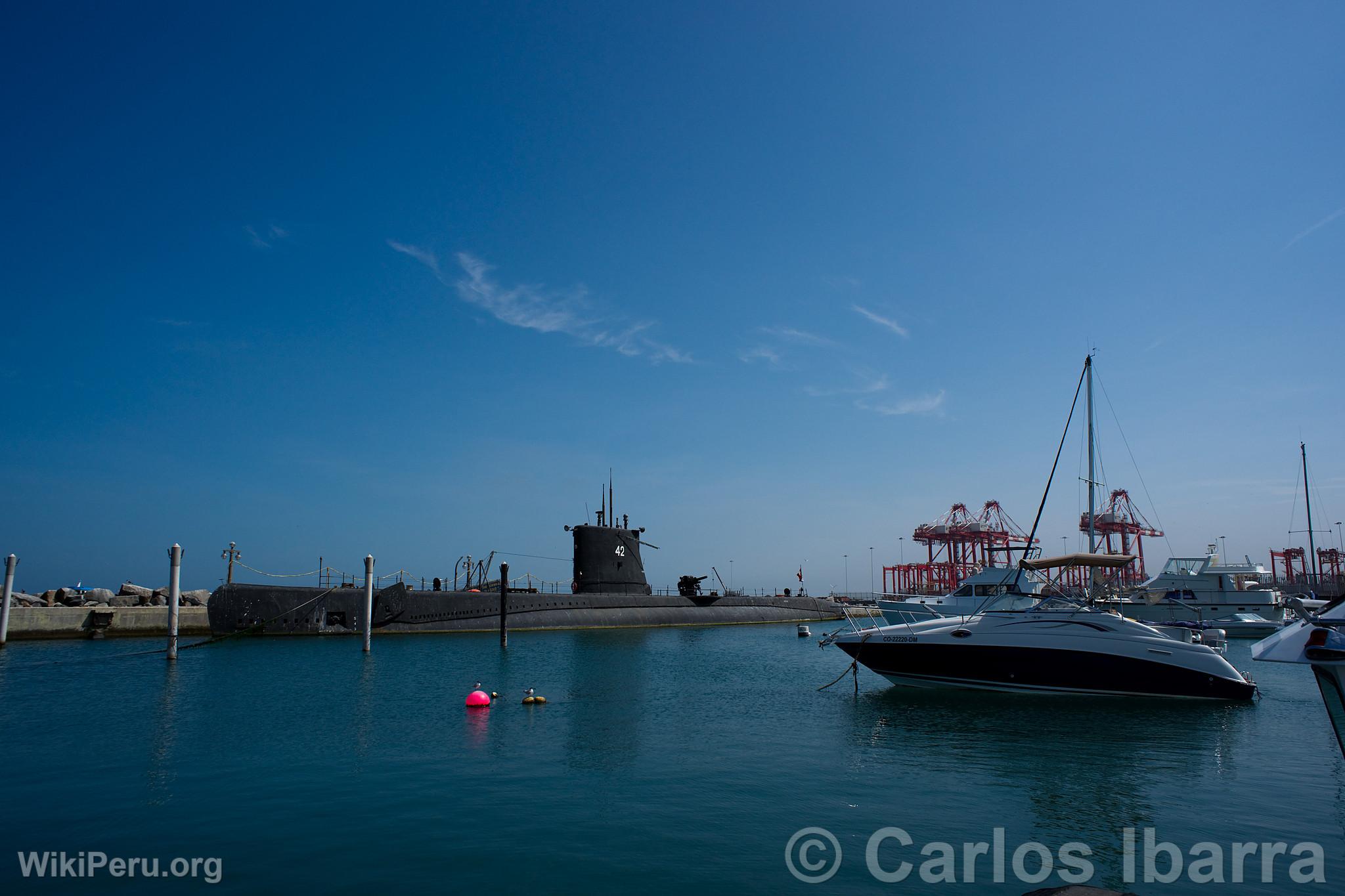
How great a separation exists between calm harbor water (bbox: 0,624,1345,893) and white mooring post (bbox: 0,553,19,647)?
27.7 feet

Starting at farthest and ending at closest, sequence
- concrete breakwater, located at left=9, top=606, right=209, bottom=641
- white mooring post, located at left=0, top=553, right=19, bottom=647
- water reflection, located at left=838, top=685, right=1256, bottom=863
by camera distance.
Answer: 1. concrete breakwater, located at left=9, top=606, right=209, bottom=641
2. white mooring post, located at left=0, top=553, right=19, bottom=647
3. water reflection, located at left=838, top=685, right=1256, bottom=863

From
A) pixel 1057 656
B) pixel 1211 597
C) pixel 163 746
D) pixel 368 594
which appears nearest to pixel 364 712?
pixel 163 746

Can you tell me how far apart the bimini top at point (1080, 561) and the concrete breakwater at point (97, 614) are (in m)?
34.3

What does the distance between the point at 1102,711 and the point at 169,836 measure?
728 inches

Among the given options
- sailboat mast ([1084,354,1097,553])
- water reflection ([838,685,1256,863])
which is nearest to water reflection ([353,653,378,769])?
water reflection ([838,685,1256,863])

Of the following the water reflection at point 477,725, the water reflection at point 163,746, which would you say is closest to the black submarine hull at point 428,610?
the water reflection at point 163,746

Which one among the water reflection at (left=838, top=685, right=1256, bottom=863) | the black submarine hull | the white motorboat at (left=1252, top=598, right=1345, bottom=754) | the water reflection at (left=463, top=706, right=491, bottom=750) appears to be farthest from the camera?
the black submarine hull

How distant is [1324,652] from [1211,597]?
51.0m

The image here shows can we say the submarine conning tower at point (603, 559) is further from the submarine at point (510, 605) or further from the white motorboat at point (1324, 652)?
the white motorboat at point (1324, 652)

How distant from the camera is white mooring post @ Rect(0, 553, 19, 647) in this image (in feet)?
93.2

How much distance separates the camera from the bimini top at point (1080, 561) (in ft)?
70.5

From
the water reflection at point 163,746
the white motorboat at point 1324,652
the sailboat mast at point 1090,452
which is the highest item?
the sailboat mast at point 1090,452

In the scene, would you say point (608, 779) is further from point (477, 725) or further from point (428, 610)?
point (428, 610)

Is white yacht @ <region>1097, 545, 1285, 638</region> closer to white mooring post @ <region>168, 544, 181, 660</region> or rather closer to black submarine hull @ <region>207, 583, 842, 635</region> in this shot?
black submarine hull @ <region>207, 583, 842, 635</region>
